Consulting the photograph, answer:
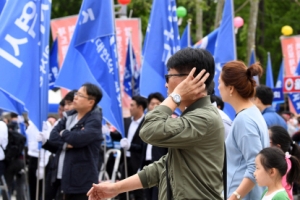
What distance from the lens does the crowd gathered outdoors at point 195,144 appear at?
3.40 metres

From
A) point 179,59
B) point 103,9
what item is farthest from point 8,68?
point 179,59

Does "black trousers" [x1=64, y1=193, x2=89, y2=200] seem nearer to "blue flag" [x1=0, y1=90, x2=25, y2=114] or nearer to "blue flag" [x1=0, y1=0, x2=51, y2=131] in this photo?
"blue flag" [x1=0, y1=0, x2=51, y2=131]

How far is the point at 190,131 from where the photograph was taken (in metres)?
3.35

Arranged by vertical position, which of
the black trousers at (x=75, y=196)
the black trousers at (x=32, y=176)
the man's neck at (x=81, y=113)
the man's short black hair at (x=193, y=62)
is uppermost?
the man's short black hair at (x=193, y=62)

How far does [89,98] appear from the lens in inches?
315

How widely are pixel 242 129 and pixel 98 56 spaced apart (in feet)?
17.1

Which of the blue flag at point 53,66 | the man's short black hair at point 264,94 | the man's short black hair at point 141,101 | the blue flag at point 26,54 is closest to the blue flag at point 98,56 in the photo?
the man's short black hair at point 141,101

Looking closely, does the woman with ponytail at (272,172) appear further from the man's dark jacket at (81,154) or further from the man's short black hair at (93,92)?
the man's short black hair at (93,92)

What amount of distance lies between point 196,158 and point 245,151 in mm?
1418

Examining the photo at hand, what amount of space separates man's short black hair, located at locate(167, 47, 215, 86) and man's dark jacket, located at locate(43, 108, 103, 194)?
4.20 metres

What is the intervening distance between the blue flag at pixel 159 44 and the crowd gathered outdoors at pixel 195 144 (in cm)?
256

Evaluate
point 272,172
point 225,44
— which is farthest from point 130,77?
point 272,172

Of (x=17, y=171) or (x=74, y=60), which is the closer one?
(x=74, y=60)

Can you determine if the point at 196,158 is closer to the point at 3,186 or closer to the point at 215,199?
the point at 215,199
